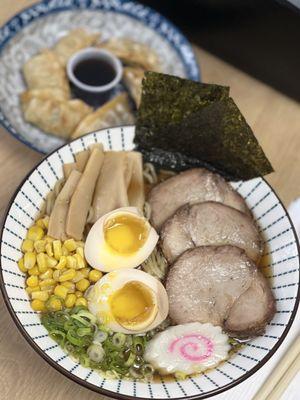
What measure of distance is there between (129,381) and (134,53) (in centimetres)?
138

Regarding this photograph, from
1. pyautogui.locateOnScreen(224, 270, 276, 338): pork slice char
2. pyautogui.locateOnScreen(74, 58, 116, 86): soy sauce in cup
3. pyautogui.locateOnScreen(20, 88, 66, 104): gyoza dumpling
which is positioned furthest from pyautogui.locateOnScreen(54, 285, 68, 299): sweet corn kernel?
pyautogui.locateOnScreen(74, 58, 116, 86): soy sauce in cup

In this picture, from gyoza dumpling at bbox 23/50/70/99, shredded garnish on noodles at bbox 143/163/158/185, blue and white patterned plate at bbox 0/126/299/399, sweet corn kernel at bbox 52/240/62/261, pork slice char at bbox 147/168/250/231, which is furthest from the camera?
gyoza dumpling at bbox 23/50/70/99

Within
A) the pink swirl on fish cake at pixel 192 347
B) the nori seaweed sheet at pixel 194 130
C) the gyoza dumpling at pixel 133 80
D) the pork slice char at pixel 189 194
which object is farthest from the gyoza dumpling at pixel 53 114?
the pink swirl on fish cake at pixel 192 347

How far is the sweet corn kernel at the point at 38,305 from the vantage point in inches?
70.6

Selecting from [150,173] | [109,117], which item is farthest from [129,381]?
[109,117]

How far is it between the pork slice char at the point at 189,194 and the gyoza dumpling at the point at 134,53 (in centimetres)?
67

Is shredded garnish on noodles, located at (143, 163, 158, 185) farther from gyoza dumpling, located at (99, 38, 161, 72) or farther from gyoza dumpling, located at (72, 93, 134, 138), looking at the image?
gyoza dumpling, located at (99, 38, 161, 72)

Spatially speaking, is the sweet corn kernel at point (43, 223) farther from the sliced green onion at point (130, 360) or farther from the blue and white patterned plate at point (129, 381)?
the sliced green onion at point (130, 360)

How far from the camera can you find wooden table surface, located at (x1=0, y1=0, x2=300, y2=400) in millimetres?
1869

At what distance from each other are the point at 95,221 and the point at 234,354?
0.60m

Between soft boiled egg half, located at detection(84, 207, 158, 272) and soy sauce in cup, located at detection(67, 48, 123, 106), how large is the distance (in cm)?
69

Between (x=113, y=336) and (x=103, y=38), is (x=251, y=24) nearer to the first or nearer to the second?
(x=103, y=38)

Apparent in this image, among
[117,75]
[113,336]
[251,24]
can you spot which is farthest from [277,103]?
[113,336]

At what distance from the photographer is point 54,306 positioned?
1.82m
